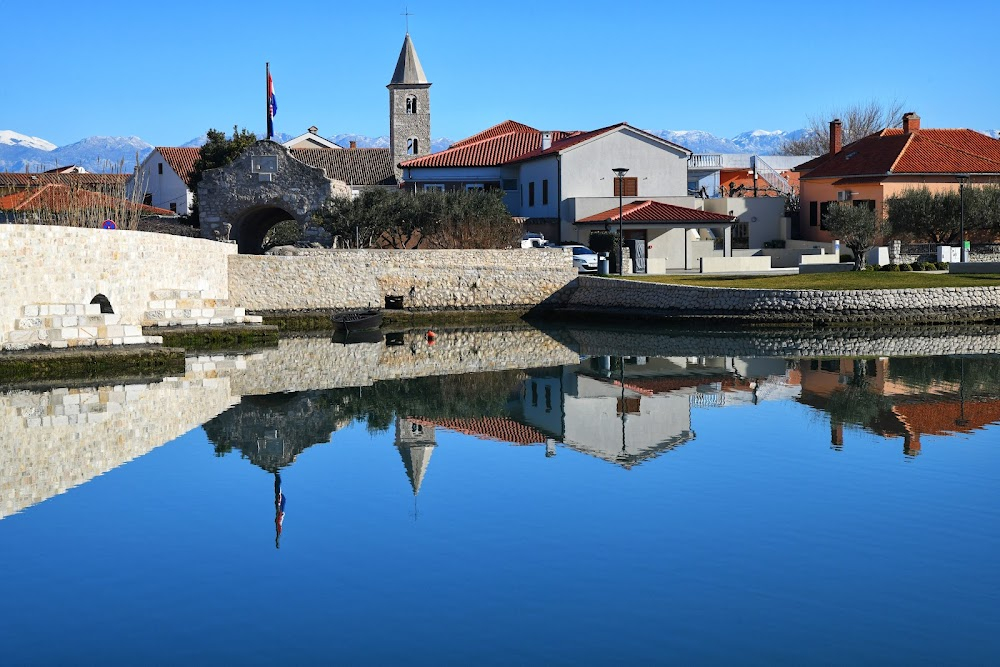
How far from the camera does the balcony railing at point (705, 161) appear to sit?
217ft

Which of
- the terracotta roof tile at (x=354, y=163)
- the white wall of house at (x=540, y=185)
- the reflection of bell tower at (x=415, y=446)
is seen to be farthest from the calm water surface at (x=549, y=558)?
the terracotta roof tile at (x=354, y=163)

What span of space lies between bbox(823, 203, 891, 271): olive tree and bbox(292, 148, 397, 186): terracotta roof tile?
25445mm

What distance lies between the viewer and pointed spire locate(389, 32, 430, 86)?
73250 mm

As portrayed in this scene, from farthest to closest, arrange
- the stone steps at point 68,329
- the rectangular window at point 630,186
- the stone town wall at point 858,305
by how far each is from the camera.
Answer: the rectangular window at point 630,186 < the stone town wall at point 858,305 < the stone steps at point 68,329

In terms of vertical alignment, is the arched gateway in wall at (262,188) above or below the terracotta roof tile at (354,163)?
below

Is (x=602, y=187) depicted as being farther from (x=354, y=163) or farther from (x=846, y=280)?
(x=354, y=163)

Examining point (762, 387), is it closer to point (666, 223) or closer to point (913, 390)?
point (913, 390)

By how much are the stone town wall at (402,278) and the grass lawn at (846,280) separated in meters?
3.26

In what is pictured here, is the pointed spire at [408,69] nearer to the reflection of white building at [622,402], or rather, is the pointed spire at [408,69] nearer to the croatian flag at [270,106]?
the croatian flag at [270,106]

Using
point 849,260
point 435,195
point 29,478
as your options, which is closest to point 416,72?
point 435,195

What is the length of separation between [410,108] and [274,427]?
56182 mm

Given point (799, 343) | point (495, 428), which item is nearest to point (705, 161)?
point (799, 343)

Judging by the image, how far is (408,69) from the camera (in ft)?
241

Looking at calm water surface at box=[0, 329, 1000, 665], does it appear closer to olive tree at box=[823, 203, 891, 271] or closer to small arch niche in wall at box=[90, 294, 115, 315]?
small arch niche in wall at box=[90, 294, 115, 315]
